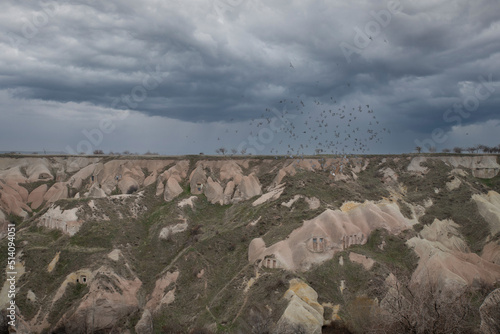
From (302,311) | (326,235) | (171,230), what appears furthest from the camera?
(171,230)

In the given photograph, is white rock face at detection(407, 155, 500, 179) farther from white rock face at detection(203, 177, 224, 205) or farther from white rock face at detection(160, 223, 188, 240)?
white rock face at detection(160, 223, 188, 240)

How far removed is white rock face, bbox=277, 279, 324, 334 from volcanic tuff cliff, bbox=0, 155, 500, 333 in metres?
0.13

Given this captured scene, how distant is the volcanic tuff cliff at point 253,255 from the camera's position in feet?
141

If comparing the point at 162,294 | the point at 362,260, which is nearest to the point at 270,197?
the point at 362,260

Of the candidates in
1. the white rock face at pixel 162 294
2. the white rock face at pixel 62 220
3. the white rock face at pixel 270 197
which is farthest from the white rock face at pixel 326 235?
the white rock face at pixel 62 220

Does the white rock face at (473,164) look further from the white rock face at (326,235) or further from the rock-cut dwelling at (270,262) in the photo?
the rock-cut dwelling at (270,262)

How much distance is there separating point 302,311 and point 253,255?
1384cm

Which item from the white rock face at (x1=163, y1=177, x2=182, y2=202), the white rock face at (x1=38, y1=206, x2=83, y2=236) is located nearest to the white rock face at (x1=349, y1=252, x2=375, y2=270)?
the white rock face at (x1=163, y1=177, x2=182, y2=202)

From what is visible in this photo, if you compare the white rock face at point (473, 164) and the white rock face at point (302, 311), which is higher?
the white rock face at point (473, 164)

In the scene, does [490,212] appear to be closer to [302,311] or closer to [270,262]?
[270,262]

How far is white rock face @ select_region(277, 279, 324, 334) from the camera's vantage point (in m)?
39.5

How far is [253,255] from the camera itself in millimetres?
52781

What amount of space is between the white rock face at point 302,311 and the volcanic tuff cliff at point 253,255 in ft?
0.41

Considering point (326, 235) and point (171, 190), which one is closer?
point (326, 235)
